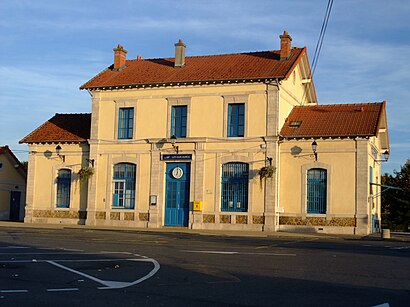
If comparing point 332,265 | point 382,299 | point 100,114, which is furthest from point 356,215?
point 382,299

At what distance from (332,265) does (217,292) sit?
5188 millimetres

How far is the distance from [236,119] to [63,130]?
1177cm

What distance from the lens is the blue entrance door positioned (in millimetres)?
34719

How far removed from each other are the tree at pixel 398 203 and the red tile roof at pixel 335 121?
2154cm

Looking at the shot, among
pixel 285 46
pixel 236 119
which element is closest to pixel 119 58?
pixel 236 119

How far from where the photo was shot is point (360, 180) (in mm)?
31688

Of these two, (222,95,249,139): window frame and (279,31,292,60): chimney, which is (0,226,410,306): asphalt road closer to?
(222,95,249,139): window frame

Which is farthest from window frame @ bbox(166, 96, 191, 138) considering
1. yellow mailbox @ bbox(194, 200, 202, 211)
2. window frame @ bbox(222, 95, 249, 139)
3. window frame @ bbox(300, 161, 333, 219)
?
window frame @ bbox(300, 161, 333, 219)

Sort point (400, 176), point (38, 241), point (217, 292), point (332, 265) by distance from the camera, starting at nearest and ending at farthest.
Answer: point (217, 292), point (332, 265), point (38, 241), point (400, 176)

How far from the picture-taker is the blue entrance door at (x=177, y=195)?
34719mm

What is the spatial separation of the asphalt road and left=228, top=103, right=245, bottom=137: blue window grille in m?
16.1

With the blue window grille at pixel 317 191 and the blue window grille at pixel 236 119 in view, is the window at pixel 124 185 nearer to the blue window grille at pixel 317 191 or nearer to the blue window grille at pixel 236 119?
the blue window grille at pixel 236 119

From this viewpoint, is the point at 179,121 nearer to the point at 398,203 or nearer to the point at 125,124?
the point at 125,124

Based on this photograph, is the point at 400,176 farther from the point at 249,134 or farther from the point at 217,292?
the point at 217,292
